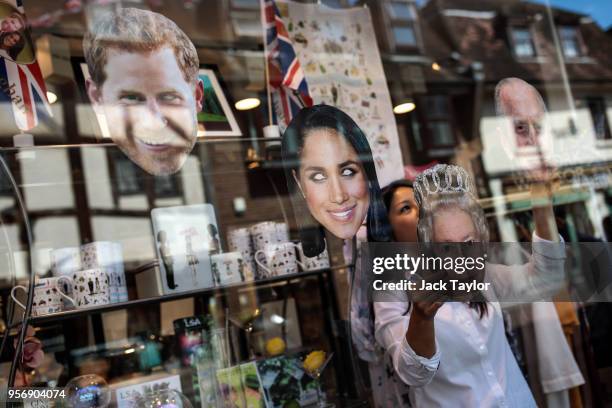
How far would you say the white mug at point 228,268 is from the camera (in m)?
2.02

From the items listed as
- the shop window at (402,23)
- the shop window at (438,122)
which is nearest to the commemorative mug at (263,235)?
the shop window at (438,122)

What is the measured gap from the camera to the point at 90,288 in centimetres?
181

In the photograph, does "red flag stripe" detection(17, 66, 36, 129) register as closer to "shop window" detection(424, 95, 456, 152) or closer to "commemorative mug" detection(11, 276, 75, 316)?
"commemorative mug" detection(11, 276, 75, 316)

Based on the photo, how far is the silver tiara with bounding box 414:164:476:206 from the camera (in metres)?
1.81

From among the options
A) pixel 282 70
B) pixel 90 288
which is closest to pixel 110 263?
pixel 90 288

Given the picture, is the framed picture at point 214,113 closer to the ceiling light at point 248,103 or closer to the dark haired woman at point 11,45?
the ceiling light at point 248,103

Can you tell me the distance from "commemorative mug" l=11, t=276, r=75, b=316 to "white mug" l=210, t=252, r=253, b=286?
47 centimetres

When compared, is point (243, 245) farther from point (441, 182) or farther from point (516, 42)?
point (516, 42)

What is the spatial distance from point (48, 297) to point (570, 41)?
266 cm

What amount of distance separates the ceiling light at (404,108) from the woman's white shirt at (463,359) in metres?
0.88

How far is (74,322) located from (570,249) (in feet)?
5.62

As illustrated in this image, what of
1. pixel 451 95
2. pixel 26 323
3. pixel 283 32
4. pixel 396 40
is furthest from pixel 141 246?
pixel 451 95

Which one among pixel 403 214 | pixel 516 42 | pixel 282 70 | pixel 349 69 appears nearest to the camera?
pixel 403 214

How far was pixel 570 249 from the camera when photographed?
1.74m
